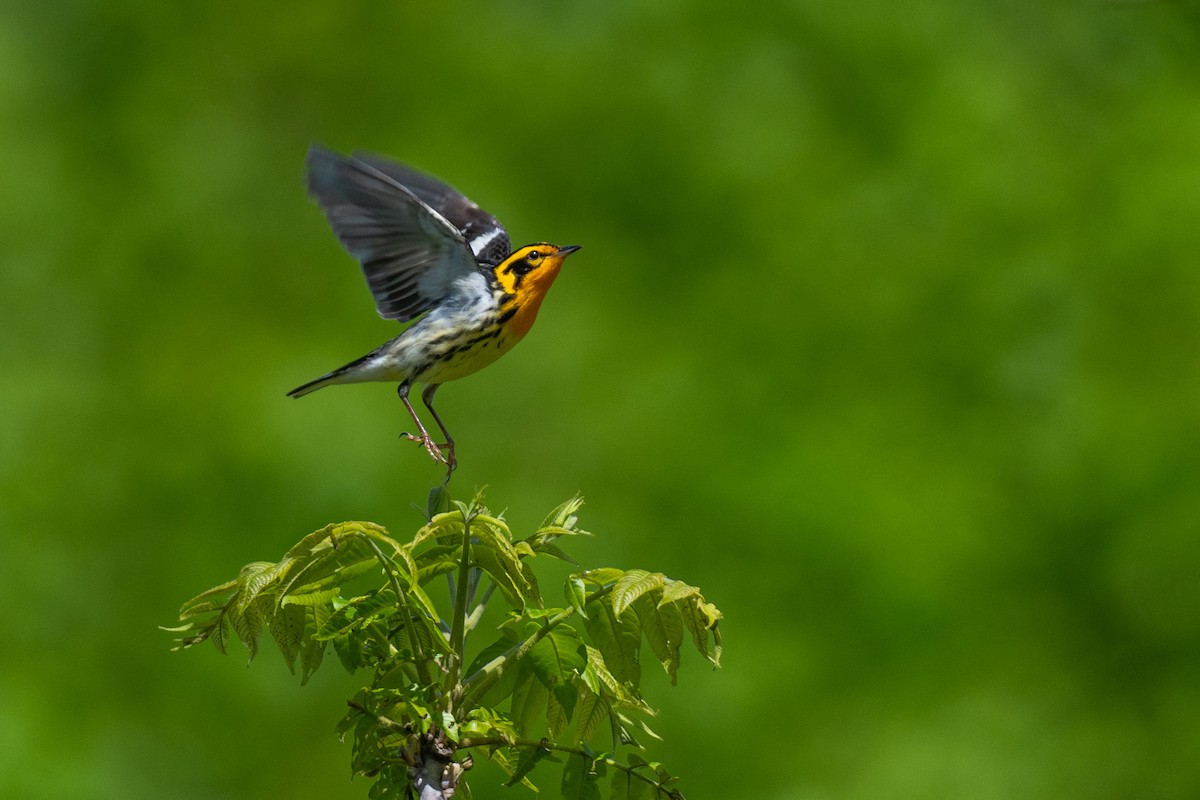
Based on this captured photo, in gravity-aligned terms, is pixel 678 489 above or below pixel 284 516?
above

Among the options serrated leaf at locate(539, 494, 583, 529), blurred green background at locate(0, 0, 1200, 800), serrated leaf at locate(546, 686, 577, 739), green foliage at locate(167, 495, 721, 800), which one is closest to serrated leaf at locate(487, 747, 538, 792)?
green foliage at locate(167, 495, 721, 800)

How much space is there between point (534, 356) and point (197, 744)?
2.78 m

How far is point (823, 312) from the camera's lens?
8.59 m

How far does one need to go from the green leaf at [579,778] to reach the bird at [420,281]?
1.58 meters

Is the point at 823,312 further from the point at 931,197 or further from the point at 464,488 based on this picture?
the point at 464,488

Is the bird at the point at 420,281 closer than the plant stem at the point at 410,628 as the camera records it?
No

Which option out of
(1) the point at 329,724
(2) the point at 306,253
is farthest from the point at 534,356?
(1) the point at 329,724

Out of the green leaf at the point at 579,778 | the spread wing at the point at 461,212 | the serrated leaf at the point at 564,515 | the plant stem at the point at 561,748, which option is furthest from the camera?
the spread wing at the point at 461,212

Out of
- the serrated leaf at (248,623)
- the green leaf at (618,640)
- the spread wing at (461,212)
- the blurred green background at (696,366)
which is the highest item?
the blurred green background at (696,366)

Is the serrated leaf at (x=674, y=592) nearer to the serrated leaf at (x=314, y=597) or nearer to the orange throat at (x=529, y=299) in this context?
the serrated leaf at (x=314, y=597)

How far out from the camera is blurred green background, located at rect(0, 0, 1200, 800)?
749 centimetres

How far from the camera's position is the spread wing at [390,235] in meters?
3.32

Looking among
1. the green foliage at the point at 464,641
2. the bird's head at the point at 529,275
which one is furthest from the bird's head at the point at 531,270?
the green foliage at the point at 464,641

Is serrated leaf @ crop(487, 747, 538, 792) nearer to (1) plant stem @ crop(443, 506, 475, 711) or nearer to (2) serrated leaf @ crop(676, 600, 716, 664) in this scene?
(1) plant stem @ crop(443, 506, 475, 711)
